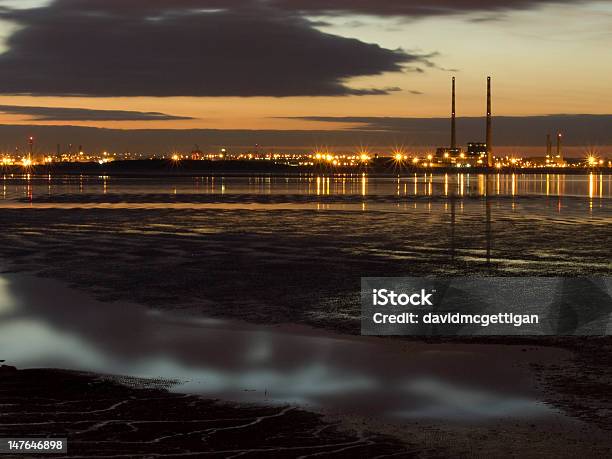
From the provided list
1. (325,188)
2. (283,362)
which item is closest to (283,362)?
(283,362)

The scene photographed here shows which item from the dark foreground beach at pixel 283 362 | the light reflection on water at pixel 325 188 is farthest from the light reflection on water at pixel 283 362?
the light reflection on water at pixel 325 188

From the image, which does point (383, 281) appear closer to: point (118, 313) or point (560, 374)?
point (118, 313)

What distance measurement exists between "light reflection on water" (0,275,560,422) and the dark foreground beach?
39 mm

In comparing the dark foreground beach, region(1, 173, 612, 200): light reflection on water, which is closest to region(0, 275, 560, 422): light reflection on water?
the dark foreground beach

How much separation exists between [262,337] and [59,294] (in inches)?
245

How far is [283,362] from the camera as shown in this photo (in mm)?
11430

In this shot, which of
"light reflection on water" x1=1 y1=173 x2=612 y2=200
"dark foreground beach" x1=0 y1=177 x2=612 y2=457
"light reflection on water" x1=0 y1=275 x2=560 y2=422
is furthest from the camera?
"light reflection on water" x1=1 y1=173 x2=612 y2=200

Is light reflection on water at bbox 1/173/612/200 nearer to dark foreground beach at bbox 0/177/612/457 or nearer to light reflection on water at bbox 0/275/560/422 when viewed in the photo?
dark foreground beach at bbox 0/177/612/457

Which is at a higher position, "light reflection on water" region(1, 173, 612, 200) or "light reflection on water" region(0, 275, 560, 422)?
"light reflection on water" region(1, 173, 612, 200)

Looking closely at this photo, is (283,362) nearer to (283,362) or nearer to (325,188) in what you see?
(283,362)

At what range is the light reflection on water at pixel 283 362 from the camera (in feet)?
31.1

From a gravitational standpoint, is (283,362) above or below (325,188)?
below

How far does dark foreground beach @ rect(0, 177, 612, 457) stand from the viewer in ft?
26.8

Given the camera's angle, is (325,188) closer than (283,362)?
No
